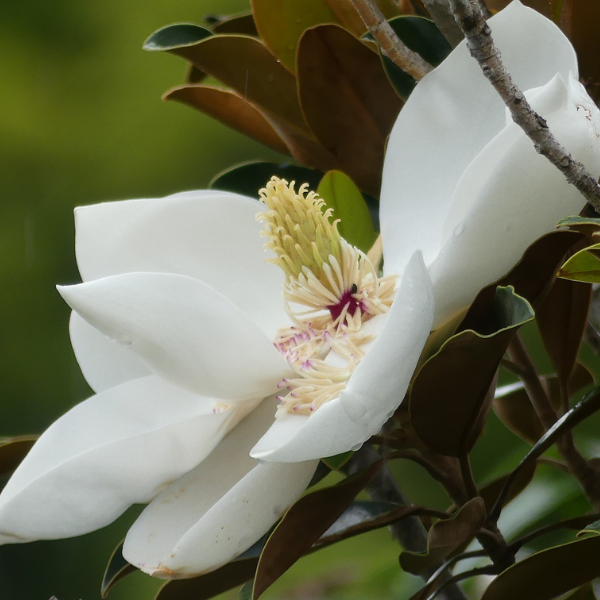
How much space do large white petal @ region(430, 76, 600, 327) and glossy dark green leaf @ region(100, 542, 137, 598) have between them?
0.27m

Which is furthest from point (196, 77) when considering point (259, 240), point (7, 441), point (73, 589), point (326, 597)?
point (73, 589)

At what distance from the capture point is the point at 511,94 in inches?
14.1

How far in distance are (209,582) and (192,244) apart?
22 centimetres

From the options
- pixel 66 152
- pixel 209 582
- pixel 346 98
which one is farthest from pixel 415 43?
pixel 66 152

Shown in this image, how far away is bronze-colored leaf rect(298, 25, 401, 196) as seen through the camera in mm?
580

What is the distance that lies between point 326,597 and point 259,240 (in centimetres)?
76

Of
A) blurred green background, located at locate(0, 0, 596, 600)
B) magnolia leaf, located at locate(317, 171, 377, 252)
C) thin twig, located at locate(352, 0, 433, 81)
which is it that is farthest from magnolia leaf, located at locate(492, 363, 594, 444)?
blurred green background, located at locate(0, 0, 596, 600)

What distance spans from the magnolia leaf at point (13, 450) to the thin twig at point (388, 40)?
0.35m

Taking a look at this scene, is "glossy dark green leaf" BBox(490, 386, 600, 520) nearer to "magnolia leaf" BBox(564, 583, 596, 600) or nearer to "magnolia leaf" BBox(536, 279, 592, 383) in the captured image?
"magnolia leaf" BBox(536, 279, 592, 383)

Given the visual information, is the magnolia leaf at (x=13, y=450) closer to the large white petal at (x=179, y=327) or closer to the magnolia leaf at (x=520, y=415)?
the large white petal at (x=179, y=327)

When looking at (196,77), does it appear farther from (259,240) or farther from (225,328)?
(225,328)

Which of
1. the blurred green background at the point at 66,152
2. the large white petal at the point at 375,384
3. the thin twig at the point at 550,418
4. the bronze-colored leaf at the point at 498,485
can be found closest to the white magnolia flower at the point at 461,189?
the large white petal at the point at 375,384

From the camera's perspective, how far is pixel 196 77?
2.35ft

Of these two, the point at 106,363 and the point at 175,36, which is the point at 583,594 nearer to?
the point at 106,363
